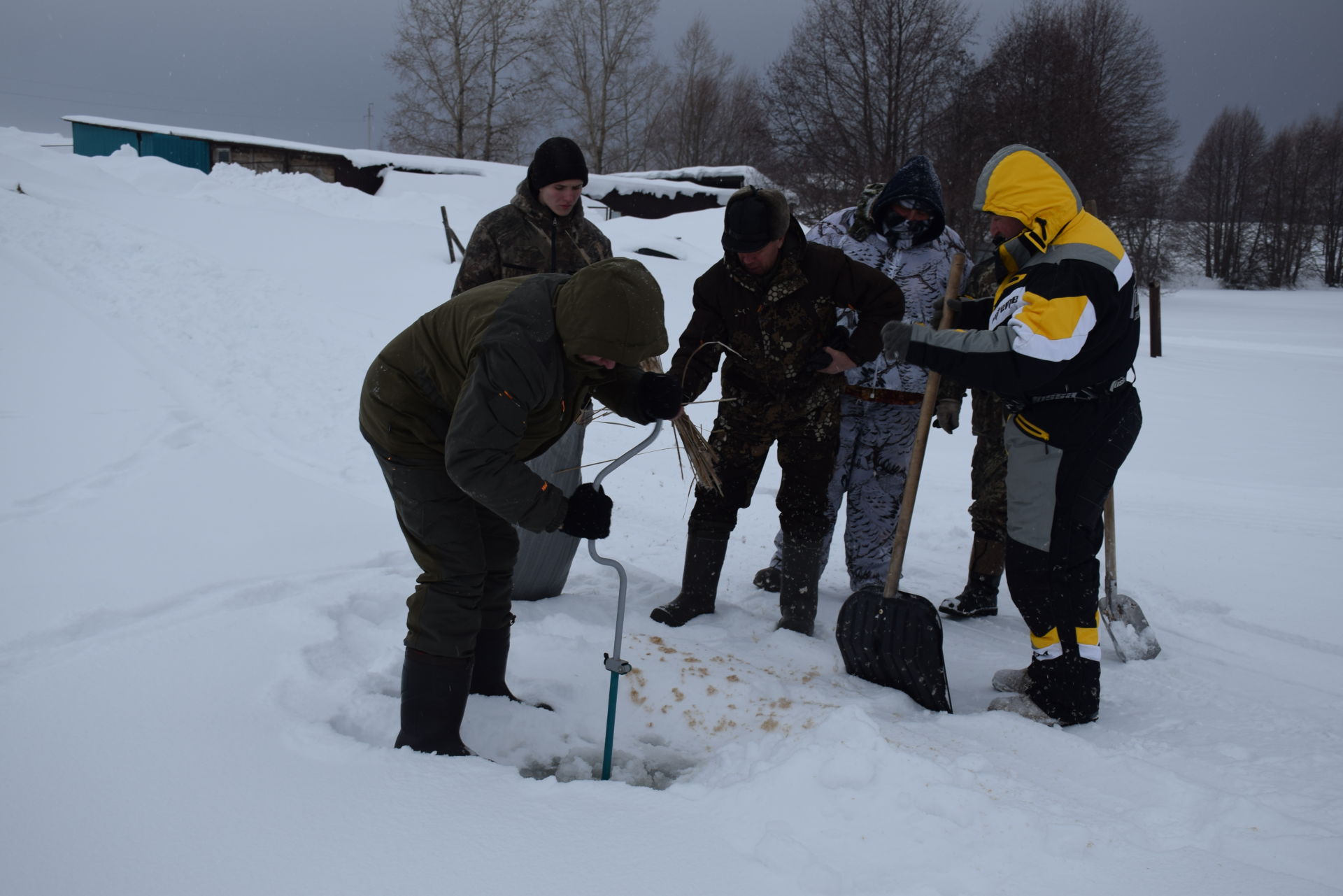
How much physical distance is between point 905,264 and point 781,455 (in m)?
0.95

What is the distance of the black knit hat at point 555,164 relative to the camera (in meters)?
3.24

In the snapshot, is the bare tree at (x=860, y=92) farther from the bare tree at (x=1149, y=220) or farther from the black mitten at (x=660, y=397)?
the black mitten at (x=660, y=397)

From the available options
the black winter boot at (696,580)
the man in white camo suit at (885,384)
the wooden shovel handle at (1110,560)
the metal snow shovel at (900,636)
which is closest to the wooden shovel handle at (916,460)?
the metal snow shovel at (900,636)

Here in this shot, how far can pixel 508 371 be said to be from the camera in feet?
6.57

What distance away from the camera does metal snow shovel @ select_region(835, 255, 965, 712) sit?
110 inches

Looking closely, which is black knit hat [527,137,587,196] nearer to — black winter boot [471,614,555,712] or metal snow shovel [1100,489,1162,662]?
black winter boot [471,614,555,712]

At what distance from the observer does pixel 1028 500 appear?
106 inches

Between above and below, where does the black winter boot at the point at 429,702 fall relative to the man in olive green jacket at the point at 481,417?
below

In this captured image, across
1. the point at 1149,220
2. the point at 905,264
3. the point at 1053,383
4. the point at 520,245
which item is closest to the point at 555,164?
the point at 520,245

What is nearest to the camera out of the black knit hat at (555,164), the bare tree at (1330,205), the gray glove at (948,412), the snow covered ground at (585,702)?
the snow covered ground at (585,702)

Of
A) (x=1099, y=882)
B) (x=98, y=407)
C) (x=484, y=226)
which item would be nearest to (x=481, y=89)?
(x=98, y=407)

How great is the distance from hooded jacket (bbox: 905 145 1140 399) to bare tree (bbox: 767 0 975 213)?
17026 mm

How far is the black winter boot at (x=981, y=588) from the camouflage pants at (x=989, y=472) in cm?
5

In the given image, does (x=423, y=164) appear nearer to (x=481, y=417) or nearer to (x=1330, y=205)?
(x=481, y=417)
